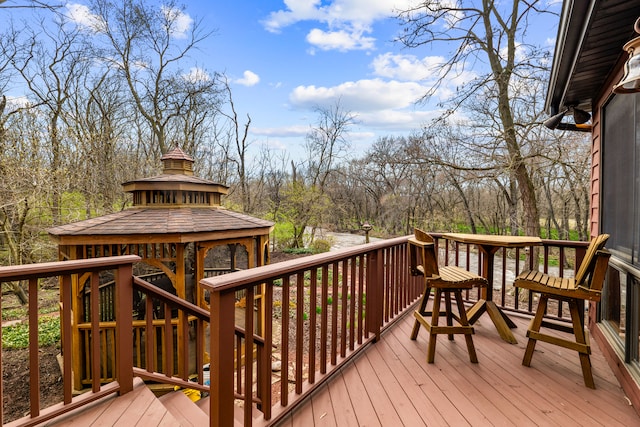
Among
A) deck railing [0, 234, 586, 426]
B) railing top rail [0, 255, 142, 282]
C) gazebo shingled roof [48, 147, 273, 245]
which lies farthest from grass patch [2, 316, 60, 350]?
railing top rail [0, 255, 142, 282]

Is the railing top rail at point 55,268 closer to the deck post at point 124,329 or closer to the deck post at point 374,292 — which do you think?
the deck post at point 124,329

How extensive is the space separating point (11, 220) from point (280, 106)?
10330mm

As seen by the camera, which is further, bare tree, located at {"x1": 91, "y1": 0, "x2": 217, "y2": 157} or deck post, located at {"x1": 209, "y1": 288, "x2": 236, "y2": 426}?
bare tree, located at {"x1": 91, "y1": 0, "x2": 217, "y2": 157}

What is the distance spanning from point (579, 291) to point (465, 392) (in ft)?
3.59

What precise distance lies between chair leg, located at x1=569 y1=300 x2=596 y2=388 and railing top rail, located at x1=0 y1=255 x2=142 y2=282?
3196 mm

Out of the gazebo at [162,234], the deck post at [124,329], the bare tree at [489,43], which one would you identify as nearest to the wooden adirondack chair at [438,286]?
the deck post at [124,329]

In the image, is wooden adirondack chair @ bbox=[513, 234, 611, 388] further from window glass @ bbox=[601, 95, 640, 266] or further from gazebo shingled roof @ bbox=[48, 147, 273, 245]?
gazebo shingled roof @ bbox=[48, 147, 273, 245]

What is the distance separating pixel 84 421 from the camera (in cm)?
172

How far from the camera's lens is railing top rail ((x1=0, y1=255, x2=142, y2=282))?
152 centimetres

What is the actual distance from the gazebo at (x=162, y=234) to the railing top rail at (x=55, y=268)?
2.09 meters

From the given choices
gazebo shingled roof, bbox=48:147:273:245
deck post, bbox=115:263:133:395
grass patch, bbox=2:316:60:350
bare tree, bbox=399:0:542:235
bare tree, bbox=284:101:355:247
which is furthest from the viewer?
bare tree, bbox=284:101:355:247

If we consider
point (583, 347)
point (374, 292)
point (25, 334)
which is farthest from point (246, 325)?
point (25, 334)

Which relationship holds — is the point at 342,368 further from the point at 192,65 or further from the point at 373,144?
the point at 373,144

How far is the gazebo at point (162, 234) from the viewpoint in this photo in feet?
13.2
